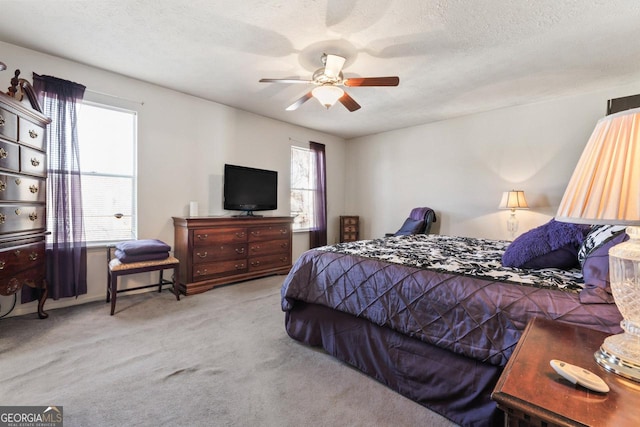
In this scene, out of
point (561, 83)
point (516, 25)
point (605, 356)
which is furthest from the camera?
point (561, 83)

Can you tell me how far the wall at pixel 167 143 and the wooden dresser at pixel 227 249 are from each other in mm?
406

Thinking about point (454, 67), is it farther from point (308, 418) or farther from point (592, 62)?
point (308, 418)

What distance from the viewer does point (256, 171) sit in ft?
14.4

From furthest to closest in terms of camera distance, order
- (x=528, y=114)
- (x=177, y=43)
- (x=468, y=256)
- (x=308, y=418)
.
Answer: (x=528, y=114) < (x=177, y=43) < (x=468, y=256) < (x=308, y=418)

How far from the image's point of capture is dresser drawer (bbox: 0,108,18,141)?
2.07 m

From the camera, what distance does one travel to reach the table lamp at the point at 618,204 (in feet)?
2.33

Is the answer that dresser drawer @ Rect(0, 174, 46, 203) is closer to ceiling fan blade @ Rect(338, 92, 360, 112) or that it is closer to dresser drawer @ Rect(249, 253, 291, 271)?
dresser drawer @ Rect(249, 253, 291, 271)

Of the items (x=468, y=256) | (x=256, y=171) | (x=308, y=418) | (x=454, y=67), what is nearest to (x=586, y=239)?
(x=468, y=256)

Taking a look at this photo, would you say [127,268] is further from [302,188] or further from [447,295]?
[302,188]

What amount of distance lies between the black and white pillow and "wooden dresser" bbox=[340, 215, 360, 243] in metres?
4.28

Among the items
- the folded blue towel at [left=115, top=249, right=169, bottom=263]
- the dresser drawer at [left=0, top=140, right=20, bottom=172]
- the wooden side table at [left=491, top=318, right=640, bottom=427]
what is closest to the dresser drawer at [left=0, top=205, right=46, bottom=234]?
the dresser drawer at [left=0, top=140, right=20, bottom=172]

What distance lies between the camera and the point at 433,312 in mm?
1536

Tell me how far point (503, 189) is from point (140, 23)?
4791 millimetres

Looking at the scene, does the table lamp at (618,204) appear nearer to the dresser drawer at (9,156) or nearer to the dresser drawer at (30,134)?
the dresser drawer at (9,156)
